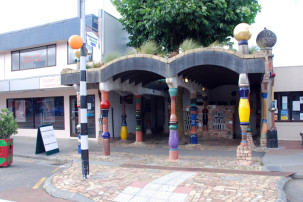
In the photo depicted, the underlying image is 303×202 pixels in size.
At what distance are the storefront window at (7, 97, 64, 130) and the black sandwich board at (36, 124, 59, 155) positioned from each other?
13.9ft

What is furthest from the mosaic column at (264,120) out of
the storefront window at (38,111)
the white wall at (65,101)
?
the storefront window at (38,111)

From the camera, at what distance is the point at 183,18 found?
10.7m

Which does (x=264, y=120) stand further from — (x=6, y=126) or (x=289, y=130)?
(x=6, y=126)

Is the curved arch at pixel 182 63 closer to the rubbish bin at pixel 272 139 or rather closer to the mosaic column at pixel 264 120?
the mosaic column at pixel 264 120

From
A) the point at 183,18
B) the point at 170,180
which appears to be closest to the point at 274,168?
the point at 170,180

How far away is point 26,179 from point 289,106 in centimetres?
1213

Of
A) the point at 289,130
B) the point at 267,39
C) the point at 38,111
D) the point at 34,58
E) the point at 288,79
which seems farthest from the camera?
the point at 38,111

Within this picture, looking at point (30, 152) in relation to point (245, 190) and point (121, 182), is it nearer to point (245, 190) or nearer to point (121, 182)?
point (121, 182)

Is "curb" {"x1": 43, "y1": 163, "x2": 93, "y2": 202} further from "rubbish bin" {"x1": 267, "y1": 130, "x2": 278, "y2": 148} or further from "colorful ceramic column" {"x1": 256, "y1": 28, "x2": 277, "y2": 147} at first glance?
"colorful ceramic column" {"x1": 256, "y1": 28, "x2": 277, "y2": 147}

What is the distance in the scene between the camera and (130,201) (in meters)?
5.16

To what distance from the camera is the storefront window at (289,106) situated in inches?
521

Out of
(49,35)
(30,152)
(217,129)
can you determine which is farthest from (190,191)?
(49,35)

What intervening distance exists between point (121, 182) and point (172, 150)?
270cm

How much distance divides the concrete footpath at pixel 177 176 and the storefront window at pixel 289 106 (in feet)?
11.5
